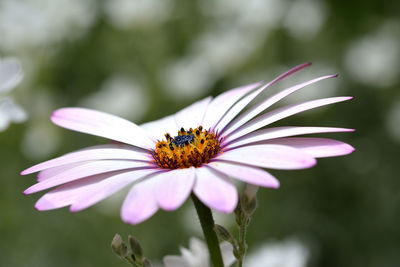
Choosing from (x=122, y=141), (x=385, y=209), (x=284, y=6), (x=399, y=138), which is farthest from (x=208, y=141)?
(x=284, y=6)

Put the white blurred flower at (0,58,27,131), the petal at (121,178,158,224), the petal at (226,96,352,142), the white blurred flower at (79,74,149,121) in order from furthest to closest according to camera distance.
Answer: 1. the white blurred flower at (79,74,149,121)
2. the white blurred flower at (0,58,27,131)
3. the petal at (226,96,352,142)
4. the petal at (121,178,158,224)

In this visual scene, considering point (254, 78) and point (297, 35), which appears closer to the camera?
point (254, 78)

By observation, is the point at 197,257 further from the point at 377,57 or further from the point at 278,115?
the point at 377,57

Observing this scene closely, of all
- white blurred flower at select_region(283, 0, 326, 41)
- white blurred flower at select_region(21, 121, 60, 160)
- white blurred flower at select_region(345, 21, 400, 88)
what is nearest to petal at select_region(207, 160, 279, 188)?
white blurred flower at select_region(21, 121, 60, 160)

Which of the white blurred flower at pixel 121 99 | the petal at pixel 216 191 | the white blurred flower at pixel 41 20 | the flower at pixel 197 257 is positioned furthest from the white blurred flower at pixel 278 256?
the white blurred flower at pixel 41 20

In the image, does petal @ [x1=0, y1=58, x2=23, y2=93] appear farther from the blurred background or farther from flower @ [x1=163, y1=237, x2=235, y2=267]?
the blurred background

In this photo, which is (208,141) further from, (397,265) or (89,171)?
(397,265)

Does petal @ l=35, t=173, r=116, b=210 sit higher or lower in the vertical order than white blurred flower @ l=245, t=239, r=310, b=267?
higher

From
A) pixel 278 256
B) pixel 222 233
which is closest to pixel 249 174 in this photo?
pixel 222 233
